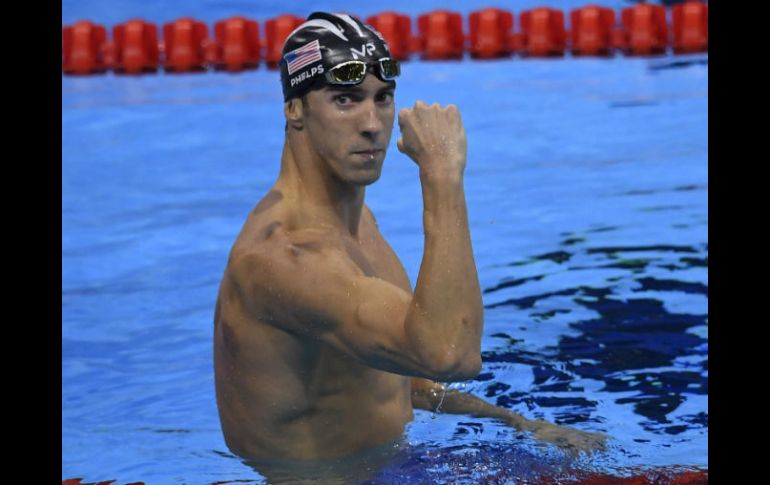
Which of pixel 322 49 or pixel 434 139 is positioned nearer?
pixel 434 139

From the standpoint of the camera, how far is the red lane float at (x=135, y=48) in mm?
11578

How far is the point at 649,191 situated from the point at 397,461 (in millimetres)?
4935

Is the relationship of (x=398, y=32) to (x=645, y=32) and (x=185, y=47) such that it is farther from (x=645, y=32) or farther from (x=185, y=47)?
(x=645, y=32)

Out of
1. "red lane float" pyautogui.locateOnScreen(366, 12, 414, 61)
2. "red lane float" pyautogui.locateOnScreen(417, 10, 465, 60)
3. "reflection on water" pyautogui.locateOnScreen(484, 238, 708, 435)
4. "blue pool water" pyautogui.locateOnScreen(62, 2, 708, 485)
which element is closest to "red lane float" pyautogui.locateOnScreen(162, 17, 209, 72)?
"blue pool water" pyautogui.locateOnScreen(62, 2, 708, 485)

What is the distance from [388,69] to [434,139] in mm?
345

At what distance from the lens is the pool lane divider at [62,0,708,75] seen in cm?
1151

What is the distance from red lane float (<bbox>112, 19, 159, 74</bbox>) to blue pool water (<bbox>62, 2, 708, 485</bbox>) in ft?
0.79

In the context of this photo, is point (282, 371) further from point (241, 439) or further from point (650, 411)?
point (650, 411)

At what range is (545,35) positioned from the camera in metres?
11.5

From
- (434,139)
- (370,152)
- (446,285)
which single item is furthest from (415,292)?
(370,152)

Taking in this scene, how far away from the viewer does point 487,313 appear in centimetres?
562

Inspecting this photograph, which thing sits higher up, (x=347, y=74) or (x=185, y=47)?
(x=185, y=47)

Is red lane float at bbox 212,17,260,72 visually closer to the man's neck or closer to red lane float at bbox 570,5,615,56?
red lane float at bbox 570,5,615,56
